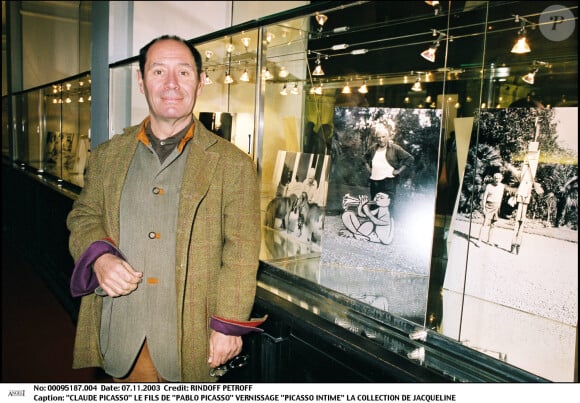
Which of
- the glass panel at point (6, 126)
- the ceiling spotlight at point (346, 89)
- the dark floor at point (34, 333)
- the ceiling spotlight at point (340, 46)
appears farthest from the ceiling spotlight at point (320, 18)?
the glass panel at point (6, 126)

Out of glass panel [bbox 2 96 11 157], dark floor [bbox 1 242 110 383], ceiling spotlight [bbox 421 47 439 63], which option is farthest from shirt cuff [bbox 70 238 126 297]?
glass panel [bbox 2 96 11 157]

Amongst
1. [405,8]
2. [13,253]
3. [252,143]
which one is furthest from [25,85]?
[405,8]

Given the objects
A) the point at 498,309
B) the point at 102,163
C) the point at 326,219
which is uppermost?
the point at 102,163

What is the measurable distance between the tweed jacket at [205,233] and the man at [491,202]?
2.61 feet

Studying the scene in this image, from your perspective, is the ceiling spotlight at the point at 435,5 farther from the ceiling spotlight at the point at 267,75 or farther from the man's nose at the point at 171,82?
the man's nose at the point at 171,82

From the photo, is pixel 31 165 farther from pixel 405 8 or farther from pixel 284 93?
pixel 405 8

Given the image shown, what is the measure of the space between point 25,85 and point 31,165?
95 centimetres

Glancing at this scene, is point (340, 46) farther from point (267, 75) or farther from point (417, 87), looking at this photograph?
point (417, 87)

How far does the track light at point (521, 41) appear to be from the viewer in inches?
63.0

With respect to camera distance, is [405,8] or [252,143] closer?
[252,143]

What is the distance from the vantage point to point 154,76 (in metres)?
1.47

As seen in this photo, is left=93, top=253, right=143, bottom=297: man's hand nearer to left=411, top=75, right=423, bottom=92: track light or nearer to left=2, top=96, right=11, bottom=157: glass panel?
left=411, top=75, right=423, bottom=92: track light

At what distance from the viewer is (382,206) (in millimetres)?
1845

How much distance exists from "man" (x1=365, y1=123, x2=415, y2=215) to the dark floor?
1.39m
